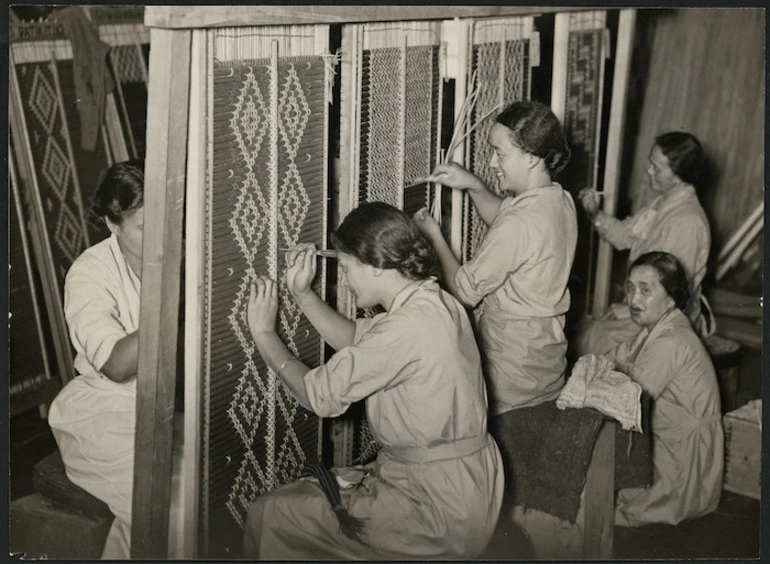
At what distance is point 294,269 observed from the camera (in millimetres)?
4074

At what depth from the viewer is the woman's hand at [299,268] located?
4.08 metres

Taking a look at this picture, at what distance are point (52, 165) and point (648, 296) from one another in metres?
3.40

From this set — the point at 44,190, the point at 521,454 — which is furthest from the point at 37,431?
the point at 521,454

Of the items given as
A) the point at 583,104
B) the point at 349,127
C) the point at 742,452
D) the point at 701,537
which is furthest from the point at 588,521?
the point at 583,104

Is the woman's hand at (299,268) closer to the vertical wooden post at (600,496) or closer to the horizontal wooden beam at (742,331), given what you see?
the vertical wooden post at (600,496)

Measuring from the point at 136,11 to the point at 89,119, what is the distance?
2.55 feet

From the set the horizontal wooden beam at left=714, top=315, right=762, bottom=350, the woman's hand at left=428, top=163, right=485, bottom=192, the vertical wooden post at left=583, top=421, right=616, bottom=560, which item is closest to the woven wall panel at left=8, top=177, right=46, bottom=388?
the woman's hand at left=428, top=163, right=485, bottom=192

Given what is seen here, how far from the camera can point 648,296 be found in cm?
550

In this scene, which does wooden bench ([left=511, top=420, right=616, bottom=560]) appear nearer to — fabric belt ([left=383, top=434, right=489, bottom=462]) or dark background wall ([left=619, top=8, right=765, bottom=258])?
fabric belt ([left=383, top=434, right=489, bottom=462])

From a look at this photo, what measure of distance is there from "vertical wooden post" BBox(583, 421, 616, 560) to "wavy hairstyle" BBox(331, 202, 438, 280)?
127 cm

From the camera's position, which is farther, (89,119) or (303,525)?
(89,119)

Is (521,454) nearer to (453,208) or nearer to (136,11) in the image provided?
(453,208)

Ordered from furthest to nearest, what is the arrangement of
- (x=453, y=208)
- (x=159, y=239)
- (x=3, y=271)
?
(x=453, y=208)
(x=3, y=271)
(x=159, y=239)

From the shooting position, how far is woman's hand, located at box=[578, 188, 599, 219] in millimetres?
6547
